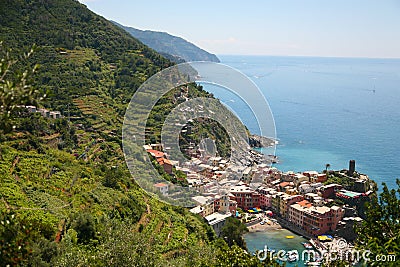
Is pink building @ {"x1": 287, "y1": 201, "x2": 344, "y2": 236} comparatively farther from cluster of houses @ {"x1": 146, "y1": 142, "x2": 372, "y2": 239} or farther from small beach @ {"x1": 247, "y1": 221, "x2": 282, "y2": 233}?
small beach @ {"x1": 247, "y1": 221, "x2": 282, "y2": 233}

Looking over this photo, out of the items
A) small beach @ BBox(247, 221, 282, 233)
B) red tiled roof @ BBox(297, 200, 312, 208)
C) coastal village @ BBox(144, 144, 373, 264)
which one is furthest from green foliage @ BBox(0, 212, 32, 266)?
red tiled roof @ BBox(297, 200, 312, 208)

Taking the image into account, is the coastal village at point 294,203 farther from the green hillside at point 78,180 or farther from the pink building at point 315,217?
the green hillside at point 78,180

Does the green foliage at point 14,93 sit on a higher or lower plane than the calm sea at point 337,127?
higher

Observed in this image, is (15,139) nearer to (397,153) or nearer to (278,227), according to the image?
(278,227)

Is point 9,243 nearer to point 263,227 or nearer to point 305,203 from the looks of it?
point 263,227

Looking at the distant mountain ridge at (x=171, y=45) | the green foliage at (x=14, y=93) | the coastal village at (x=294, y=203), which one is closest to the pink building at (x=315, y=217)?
the coastal village at (x=294, y=203)

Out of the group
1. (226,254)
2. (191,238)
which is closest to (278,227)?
(191,238)

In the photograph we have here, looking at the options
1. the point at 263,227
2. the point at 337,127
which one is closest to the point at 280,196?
the point at 263,227
